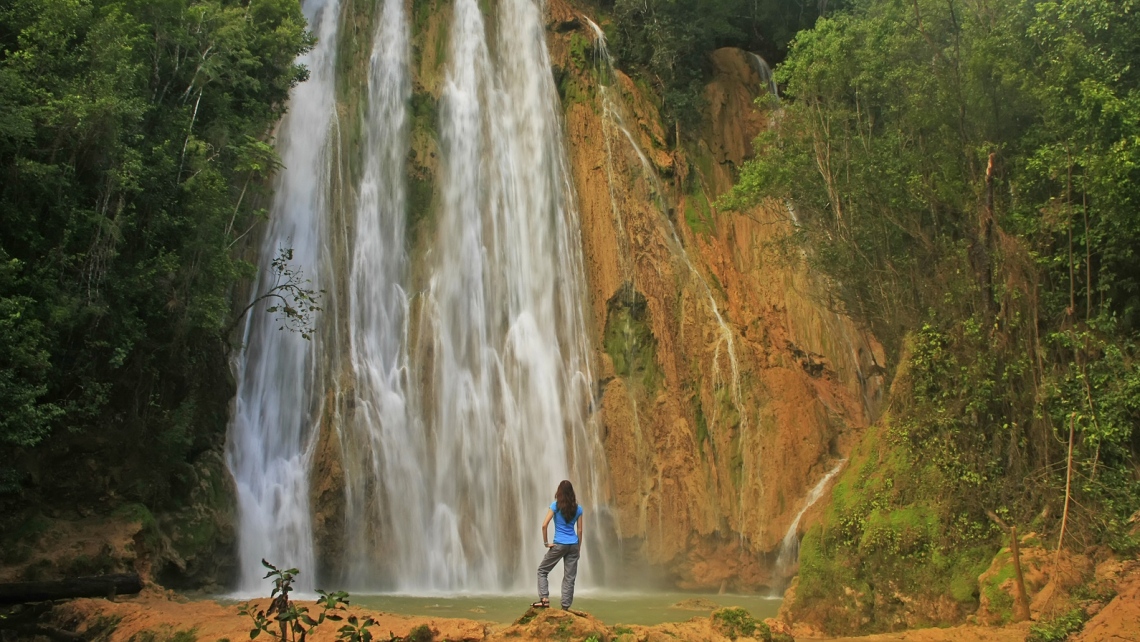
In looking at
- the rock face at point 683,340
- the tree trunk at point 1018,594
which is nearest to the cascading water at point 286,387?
the rock face at point 683,340

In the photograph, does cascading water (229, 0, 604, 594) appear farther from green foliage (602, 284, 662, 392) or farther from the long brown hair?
the long brown hair

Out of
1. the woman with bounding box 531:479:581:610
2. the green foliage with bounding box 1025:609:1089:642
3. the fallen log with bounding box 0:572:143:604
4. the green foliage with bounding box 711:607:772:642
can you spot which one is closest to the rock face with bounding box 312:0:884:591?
the fallen log with bounding box 0:572:143:604

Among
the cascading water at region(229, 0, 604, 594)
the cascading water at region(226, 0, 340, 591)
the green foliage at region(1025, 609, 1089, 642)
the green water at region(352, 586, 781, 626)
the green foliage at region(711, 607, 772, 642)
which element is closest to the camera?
the green foliage at region(1025, 609, 1089, 642)

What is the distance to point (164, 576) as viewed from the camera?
48.6 ft

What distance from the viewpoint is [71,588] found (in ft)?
35.2

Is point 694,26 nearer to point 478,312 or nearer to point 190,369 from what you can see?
point 478,312

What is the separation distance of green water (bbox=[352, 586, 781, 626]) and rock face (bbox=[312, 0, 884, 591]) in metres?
1.89

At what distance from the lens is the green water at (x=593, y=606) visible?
1295cm

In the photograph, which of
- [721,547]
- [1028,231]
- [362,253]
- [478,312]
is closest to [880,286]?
[1028,231]

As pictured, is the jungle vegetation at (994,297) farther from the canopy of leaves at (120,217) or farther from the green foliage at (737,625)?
the canopy of leaves at (120,217)

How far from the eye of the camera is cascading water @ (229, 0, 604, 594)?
18078 millimetres

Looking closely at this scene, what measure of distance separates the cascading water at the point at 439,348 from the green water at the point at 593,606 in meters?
Answer: 1.83

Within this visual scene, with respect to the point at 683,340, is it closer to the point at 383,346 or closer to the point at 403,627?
the point at 383,346

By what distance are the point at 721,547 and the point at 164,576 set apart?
36.4ft
